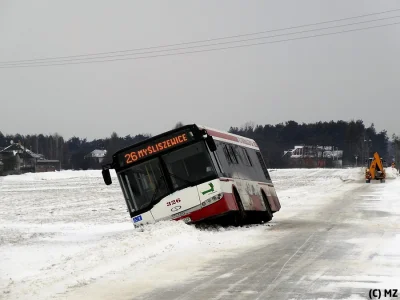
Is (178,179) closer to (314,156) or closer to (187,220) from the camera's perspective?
(187,220)

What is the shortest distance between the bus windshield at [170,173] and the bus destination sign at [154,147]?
167 mm

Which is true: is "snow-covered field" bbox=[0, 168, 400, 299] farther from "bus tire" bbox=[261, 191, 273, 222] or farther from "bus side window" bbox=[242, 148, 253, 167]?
"bus side window" bbox=[242, 148, 253, 167]

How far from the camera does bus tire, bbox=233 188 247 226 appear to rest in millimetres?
18438

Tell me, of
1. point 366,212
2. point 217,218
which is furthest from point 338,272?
point 366,212

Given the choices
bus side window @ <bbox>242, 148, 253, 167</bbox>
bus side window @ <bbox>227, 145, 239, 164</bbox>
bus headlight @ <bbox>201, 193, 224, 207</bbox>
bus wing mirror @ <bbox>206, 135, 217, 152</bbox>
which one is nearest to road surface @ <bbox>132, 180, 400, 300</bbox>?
bus headlight @ <bbox>201, 193, 224, 207</bbox>

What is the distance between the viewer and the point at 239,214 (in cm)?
1856

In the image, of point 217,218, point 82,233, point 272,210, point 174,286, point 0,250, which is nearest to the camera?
point 174,286

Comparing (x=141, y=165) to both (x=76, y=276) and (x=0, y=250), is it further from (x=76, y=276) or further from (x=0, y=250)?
(x=76, y=276)

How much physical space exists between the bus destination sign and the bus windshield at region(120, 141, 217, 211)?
0.17 metres

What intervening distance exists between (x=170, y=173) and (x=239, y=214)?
89.4 inches

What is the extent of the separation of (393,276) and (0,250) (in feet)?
29.4

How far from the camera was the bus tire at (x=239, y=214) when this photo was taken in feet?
60.5

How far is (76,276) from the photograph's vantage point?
34.4 feet

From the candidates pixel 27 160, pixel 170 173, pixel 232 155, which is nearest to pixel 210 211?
pixel 170 173
